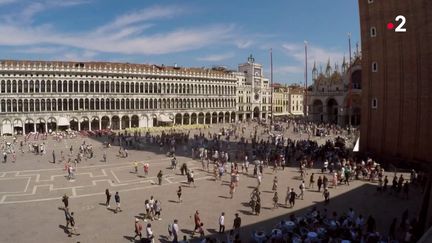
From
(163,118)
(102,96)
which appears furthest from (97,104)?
(163,118)

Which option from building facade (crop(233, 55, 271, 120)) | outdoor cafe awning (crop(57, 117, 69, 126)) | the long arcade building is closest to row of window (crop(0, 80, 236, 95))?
A: the long arcade building

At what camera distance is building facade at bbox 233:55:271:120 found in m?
105

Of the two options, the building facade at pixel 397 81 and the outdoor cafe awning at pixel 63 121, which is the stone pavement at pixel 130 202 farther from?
the outdoor cafe awning at pixel 63 121

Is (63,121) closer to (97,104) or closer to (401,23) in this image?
(97,104)

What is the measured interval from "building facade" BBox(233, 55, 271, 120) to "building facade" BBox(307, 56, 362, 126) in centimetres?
1695

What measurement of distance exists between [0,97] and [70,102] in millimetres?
11284

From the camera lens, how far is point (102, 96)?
76.2 m

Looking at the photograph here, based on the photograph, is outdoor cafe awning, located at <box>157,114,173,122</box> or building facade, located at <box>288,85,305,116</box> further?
building facade, located at <box>288,85,305,116</box>

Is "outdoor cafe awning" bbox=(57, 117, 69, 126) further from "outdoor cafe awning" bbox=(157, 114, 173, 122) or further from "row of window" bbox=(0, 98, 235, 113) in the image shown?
"outdoor cafe awning" bbox=(157, 114, 173, 122)

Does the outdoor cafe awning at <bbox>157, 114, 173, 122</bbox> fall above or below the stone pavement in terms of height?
above

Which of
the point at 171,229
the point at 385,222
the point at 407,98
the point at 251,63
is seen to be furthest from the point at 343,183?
the point at 251,63

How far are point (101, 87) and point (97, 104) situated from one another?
3335 millimetres

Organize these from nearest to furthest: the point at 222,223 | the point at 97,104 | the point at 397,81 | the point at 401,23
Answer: the point at 222,223 → the point at 401,23 → the point at 397,81 → the point at 97,104

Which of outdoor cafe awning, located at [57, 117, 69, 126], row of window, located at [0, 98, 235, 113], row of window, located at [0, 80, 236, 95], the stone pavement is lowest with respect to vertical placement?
the stone pavement
